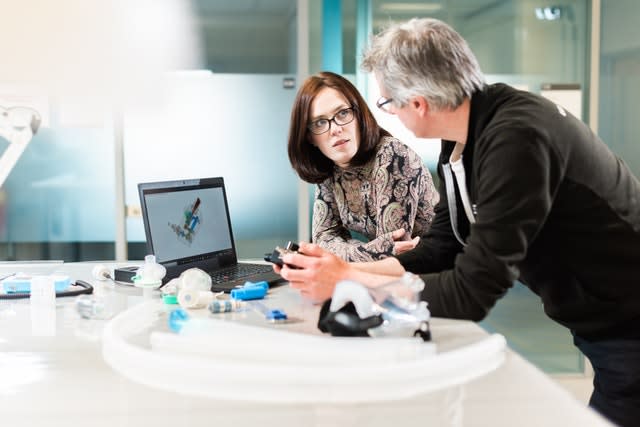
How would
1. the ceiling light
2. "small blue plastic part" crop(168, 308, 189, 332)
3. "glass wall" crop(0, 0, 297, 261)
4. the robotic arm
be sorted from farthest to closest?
1. the ceiling light
2. "glass wall" crop(0, 0, 297, 261)
3. the robotic arm
4. "small blue plastic part" crop(168, 308, 189, 332)

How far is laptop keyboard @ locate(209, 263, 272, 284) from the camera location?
208cm

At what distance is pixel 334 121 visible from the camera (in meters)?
2.48

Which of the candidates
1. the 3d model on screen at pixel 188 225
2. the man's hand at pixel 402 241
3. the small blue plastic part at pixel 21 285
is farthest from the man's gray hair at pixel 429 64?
the small blue plastic part at pixel 21 285

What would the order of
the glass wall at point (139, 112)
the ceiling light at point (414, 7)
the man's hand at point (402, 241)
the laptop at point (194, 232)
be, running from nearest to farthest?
the laptop at point (194, 232), the man's hand at point (402, 241), the glass wall at point (139, 112), the ceiling light at point (414, 7)

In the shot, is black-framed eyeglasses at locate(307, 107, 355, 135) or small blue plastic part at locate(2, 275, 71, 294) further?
black-framed eyeglasses at locate(307, 107, 355, 135)

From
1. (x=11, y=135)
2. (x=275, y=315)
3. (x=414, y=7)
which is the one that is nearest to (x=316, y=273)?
(x=275, y=315)

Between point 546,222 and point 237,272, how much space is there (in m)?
1.00

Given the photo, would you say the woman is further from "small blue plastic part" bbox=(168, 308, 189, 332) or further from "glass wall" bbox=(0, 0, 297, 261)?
"glass wall" bbox=(0, 0, 297, 261)

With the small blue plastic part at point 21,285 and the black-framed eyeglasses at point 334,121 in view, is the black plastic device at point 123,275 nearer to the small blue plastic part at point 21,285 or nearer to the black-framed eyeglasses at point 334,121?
the small blue plastic part at point 21,285

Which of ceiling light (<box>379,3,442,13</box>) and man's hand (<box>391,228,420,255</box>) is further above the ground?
ceiling light (<box>379,3,442,13</box>)

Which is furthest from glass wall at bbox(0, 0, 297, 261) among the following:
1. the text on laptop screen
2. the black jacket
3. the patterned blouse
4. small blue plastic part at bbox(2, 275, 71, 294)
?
the black jacket

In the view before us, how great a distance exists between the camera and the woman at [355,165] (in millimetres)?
2449

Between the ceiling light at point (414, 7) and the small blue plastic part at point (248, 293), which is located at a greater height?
the ceiling light at point (414, 7)

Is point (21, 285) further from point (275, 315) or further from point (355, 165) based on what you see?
point (355, 165)
